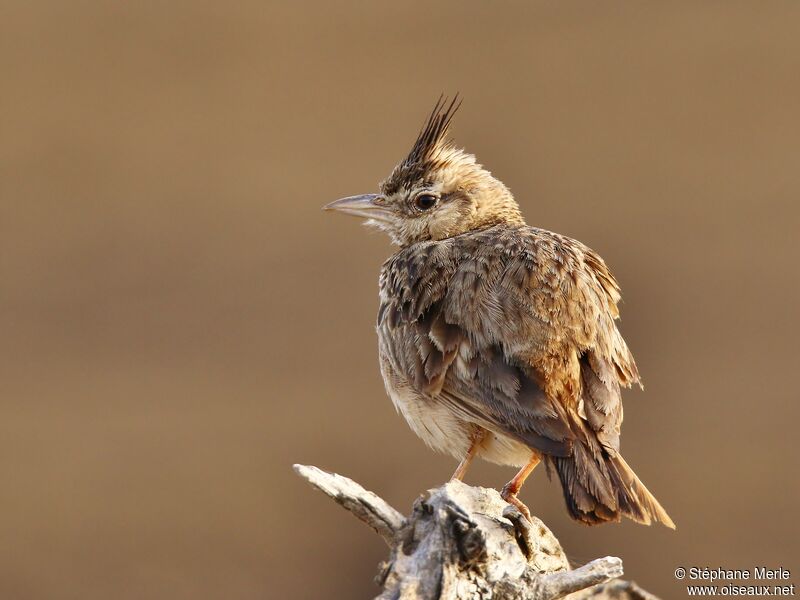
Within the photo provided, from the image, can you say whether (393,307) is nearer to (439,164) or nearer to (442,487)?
(439,164)

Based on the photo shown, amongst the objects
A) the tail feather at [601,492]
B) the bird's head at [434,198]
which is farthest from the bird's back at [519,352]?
the bird's head at [434,198]

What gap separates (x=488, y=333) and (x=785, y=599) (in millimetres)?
4770

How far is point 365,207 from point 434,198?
0.37 metres

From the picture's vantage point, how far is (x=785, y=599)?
8.70m

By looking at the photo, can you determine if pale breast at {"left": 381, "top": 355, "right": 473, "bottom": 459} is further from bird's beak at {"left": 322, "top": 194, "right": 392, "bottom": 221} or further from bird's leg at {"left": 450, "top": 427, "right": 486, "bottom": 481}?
bird's beak at {"left": 322, "top": 194, "right": 392, "bottom": 221}

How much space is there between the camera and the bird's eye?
241 inches

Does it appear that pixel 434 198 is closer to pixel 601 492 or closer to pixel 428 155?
pixel 428 155

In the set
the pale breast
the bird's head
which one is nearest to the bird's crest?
the bird's head

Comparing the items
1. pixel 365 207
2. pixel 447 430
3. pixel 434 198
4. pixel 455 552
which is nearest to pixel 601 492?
pixel 455 552

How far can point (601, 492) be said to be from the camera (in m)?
4.46

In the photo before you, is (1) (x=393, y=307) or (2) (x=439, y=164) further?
(2) (x=439, y=164)

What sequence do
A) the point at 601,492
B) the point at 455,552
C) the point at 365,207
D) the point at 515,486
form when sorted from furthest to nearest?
the point at 365,207
the point at 515,486
the point at 601,492
the point at 455,552

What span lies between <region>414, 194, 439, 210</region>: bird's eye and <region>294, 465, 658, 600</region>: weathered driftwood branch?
231 cm

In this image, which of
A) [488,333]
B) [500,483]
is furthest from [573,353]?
[500,483]
